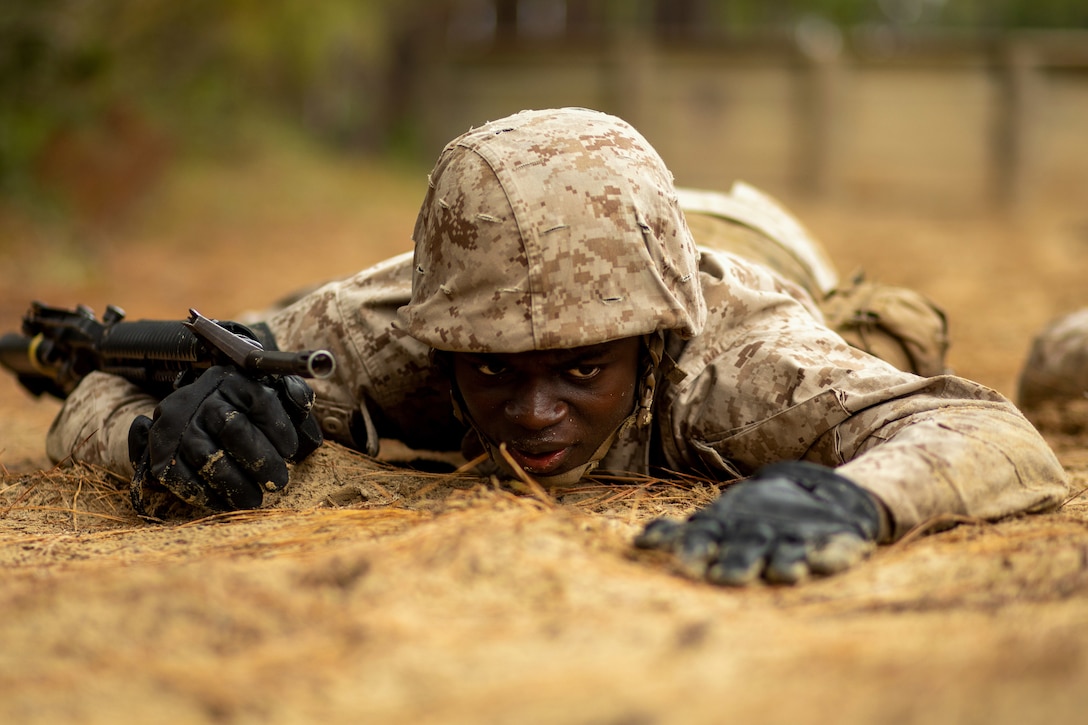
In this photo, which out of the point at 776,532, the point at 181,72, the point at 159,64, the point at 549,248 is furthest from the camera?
the point at 181,72

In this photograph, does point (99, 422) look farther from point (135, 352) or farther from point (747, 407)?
point (747, 407)

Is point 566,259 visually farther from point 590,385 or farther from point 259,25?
point 259,25

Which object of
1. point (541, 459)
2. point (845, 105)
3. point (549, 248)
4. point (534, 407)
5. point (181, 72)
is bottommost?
point (541, 459)

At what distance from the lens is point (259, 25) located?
35.6 ft

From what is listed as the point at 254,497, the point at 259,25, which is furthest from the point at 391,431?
the point at 259,25

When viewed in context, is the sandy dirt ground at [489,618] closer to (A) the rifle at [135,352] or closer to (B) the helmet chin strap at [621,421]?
(B) the helmet chin strap at [621,421]

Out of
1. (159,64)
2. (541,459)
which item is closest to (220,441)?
(541,459)

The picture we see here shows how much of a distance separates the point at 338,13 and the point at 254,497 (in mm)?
9414

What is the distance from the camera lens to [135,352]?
3.25m

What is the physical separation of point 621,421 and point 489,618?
108cm

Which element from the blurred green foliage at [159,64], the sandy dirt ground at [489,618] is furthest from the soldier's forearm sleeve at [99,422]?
the blurred green foliage at [159,64]

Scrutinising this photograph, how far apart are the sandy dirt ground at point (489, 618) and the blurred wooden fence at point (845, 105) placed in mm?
10617

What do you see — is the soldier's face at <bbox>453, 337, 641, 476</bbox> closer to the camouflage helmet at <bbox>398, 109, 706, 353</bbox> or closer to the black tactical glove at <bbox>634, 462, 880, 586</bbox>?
the camouflage helmet at <bbox>398, 109, 706, 353</bbox>

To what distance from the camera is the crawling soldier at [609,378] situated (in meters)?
2.55
